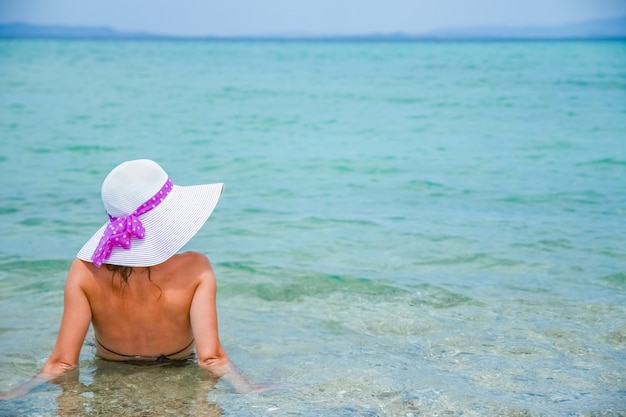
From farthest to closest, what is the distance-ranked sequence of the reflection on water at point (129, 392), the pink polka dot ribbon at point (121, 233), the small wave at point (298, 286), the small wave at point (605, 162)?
the small wave at point (605, 162), the small wave at point (298, 286), the reflection on water at point (129, 392), the pink polka dot ribbon at point (121, 233)

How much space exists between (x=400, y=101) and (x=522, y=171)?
1293 cm

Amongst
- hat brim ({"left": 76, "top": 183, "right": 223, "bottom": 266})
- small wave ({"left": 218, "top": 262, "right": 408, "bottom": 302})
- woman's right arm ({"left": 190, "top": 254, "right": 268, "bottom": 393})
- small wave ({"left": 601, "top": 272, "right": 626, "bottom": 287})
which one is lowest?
small wave ({"left": 601, "top": 272, "right": 626, "bottom": 287})

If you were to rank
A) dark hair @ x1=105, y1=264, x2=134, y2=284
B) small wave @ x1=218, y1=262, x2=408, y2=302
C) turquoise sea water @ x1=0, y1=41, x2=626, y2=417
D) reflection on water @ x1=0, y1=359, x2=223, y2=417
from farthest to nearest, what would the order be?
small wave @ x1=218, y1=262, x2=408, y2=302
turquoise sea water @ x1=0, y1=41, x2=626, y2=417
reflection on water @ x1=0, y1=359, x2=223, y2=417
dark hair @ x1=105, y1=264, x2=134, y2=284

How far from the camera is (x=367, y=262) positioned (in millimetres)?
6023

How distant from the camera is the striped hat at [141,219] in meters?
2.91

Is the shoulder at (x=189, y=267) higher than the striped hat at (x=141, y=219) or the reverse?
the reverse

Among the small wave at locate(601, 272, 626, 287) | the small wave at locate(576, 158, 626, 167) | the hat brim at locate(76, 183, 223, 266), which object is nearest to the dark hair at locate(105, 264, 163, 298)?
the hat brim at locate(76, 183, 223, 266)

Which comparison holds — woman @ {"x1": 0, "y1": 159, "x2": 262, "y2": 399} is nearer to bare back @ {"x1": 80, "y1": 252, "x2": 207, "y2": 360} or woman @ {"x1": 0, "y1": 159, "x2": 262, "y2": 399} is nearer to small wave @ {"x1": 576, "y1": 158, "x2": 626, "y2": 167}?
bare back @ {"x1": 80, "y1": 252, "x2": 207, "y2": 360}

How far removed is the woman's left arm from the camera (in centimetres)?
306

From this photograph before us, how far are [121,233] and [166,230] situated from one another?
0.17m

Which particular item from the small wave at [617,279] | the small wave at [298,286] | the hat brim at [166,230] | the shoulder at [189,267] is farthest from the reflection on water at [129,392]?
the small wave at [617,279]

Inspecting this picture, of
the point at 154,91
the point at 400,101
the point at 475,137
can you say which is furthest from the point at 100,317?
the point at 154,91

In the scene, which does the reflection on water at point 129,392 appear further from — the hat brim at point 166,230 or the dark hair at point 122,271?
the hat brim at point 166,230

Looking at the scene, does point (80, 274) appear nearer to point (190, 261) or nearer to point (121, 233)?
point (121, 233)
